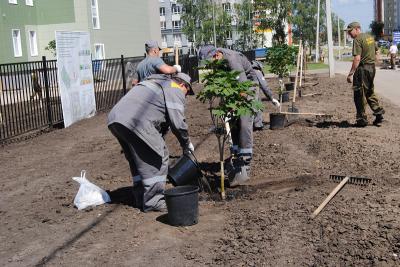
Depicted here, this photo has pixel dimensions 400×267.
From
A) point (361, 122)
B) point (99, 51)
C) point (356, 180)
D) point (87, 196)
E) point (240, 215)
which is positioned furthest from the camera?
point (99, 51)

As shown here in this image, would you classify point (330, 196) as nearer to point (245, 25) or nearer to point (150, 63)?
point (150, 63)

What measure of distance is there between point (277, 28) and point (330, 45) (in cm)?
2874

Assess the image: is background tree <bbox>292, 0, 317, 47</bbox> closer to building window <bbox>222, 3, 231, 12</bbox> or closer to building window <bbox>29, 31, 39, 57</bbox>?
building window <bbox>222, 3, 231, 12</bbox>

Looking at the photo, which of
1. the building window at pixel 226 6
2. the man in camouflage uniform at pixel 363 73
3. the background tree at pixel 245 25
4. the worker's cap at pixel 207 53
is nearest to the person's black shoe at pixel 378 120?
the man in camouflage uniform at pixel 363 73

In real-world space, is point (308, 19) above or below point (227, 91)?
above

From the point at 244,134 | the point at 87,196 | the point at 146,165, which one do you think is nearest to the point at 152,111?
the point at 146,165

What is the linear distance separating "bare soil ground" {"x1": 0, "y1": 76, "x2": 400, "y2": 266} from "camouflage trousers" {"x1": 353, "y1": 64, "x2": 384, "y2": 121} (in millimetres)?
640

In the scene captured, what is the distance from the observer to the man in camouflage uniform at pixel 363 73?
969 cm

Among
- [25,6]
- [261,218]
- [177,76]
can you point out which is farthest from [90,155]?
[25,6]

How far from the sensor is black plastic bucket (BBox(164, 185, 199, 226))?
16.2 feet

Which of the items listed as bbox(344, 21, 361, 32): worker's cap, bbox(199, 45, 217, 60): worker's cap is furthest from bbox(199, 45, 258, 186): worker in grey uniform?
bbox(344, 21, 361, 32): worker's cap

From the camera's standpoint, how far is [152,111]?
533 centimetres

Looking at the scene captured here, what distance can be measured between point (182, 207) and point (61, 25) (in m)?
36.1

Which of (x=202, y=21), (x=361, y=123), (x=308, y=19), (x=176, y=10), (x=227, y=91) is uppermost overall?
(x=176, y=10)
